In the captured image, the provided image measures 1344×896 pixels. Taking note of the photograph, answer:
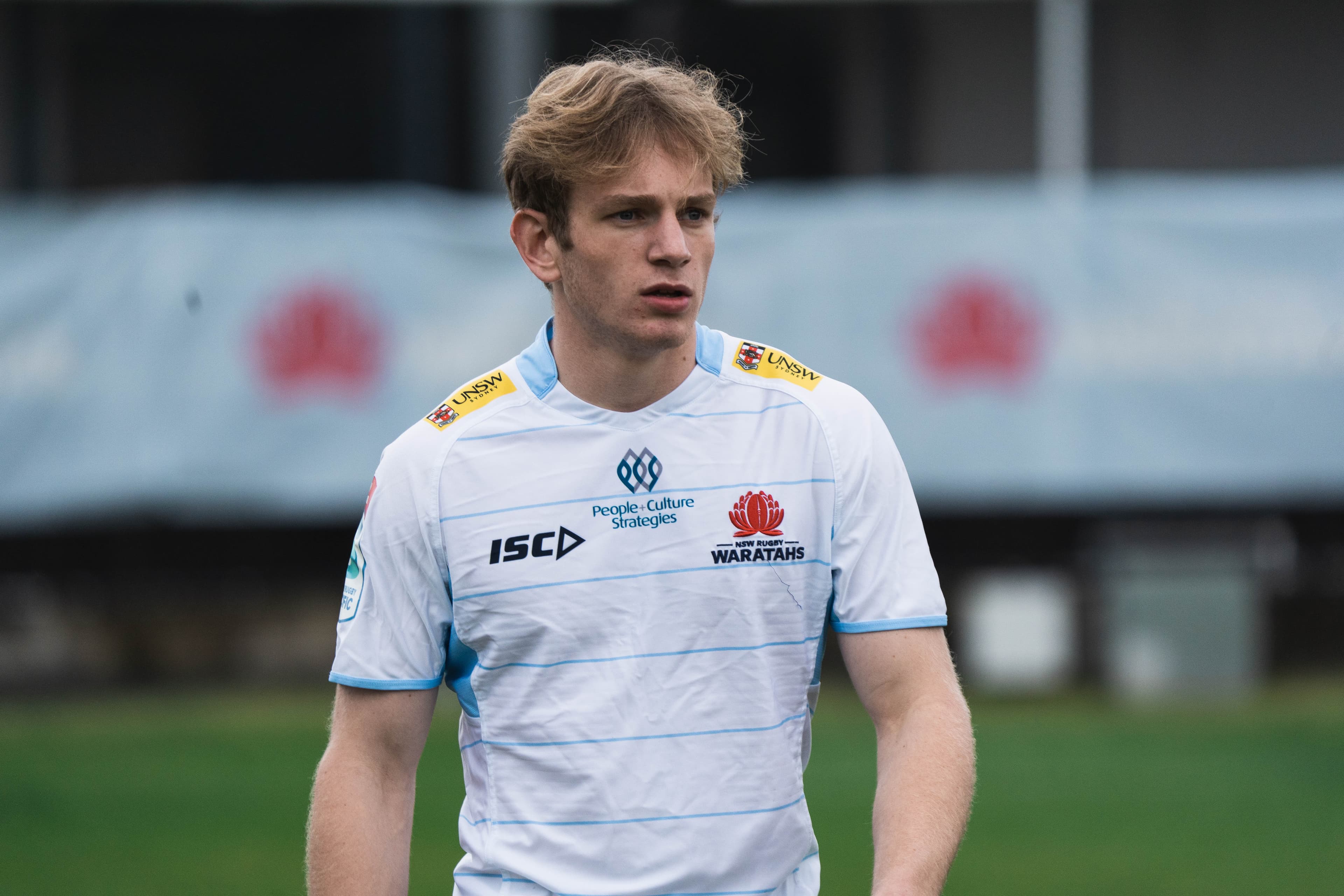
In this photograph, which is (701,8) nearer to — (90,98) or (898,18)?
(898,18)

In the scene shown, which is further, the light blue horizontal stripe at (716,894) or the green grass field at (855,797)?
the green grass field at (855,797)

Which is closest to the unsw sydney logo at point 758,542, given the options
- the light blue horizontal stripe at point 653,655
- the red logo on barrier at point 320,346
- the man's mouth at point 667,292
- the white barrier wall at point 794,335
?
the light blue horizontal stripe at point 653,655

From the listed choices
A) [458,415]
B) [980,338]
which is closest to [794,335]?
[980,338]

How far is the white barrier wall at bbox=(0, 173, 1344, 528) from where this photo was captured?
13086 mm

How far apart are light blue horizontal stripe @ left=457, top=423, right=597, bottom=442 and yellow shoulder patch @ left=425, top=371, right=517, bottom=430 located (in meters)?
0.07

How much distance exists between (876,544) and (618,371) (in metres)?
0.58

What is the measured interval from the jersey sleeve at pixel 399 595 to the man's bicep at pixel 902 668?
2.52 feet

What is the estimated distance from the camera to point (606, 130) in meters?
3.17

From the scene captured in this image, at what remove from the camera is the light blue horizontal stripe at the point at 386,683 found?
324 centimetres

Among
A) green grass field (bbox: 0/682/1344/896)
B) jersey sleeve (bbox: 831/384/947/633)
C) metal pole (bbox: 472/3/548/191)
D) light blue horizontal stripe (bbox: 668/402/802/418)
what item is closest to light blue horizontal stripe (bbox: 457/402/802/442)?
light blue horizontal stripe (bbox: 668/402/802/418)

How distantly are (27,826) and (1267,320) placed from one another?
9.18 metres

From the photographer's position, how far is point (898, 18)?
16.7 m

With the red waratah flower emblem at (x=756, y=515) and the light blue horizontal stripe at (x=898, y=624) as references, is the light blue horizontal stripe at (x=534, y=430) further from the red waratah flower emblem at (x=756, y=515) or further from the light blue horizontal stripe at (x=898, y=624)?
the light blue horizontal stripe at (x=898, y=624)

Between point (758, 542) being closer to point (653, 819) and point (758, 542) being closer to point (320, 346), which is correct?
point (653, 819)
